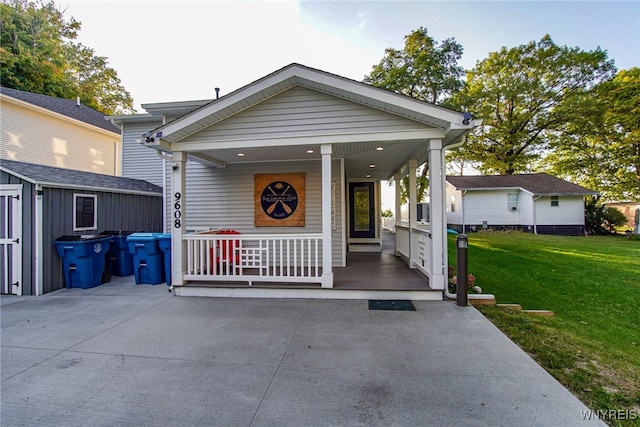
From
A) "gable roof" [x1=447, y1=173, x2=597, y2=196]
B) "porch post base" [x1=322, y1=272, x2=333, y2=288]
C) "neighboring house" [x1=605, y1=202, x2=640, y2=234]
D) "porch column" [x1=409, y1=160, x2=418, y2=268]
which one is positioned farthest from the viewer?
"neighboring house" [x1=605, y1=202, x2=640, y2=234]

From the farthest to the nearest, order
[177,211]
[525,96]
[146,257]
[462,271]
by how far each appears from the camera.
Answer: [525,96]
[146,257]
[177,211]
[462,271]

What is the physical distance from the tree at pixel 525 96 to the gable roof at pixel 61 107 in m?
19.5

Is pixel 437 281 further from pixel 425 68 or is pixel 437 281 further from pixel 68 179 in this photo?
pixel 425 68

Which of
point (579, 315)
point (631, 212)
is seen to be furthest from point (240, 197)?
point (631, 212)

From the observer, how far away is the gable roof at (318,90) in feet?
14.4

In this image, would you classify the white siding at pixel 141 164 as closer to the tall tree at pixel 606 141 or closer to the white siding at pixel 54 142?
the white siding at pixel 54 142

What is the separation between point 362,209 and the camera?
936 cm

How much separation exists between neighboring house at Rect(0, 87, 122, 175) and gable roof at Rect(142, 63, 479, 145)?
9619 mm

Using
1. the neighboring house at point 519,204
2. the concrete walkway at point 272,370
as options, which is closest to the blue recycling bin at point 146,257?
the concrete walkway at point 272,370

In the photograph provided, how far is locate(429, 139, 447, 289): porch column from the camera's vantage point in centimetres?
469

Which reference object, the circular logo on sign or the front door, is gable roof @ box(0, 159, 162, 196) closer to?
the circular logo on sign

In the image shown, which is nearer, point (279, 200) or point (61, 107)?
point (279, 200)

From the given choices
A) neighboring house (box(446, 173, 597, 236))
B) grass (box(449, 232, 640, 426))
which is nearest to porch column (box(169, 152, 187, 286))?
grass (box(449, 232, 640, 426))

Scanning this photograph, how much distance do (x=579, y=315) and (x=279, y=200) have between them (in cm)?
606
